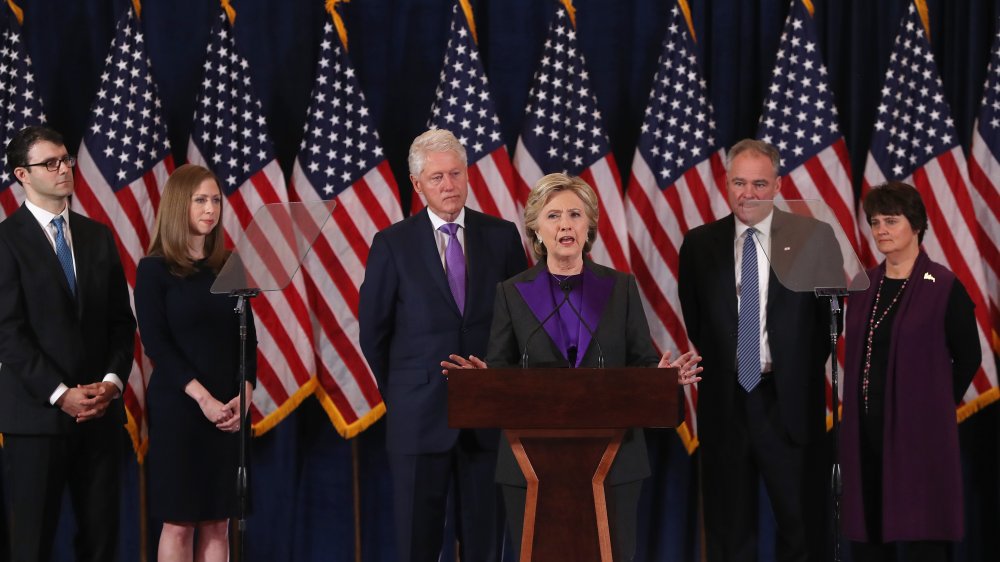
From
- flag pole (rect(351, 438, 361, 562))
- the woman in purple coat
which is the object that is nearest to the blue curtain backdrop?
flag pole (rect(351, 438, 361, 562))

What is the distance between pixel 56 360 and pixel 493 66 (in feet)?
8.32

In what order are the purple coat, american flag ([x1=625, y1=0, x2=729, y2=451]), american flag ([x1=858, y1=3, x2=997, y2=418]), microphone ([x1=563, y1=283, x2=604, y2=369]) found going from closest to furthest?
microphone ([x1=563, y1=283, x2=604, y2=369]) < the purple coat < american flag ([x1=858, y1=3, x2=997, y2=418]) < american flag ([x1=625, y1=0, x2=729, y2=451])

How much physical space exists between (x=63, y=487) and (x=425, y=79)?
8.50 feet

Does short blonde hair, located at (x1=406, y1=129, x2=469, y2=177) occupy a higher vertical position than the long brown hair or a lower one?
higher

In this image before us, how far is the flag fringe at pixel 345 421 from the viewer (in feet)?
16.1

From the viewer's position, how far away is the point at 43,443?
3736mm

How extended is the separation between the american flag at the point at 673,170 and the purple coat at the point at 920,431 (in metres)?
1.11

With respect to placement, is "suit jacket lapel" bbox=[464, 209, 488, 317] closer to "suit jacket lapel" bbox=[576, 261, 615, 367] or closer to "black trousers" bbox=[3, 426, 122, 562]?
"suit jacket lapel" bbox=[576, 261, 615, 367]

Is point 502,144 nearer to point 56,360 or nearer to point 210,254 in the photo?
point 210,254

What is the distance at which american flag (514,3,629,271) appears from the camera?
505 centimetres

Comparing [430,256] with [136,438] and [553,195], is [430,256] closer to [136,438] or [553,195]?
[553,195]

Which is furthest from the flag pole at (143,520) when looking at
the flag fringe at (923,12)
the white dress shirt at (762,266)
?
the flag fringe at (923,12)

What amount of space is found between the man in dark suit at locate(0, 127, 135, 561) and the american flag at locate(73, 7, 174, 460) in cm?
91

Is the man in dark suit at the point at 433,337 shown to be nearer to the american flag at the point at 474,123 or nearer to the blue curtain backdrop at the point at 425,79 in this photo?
the american flag at the point at 474,123
